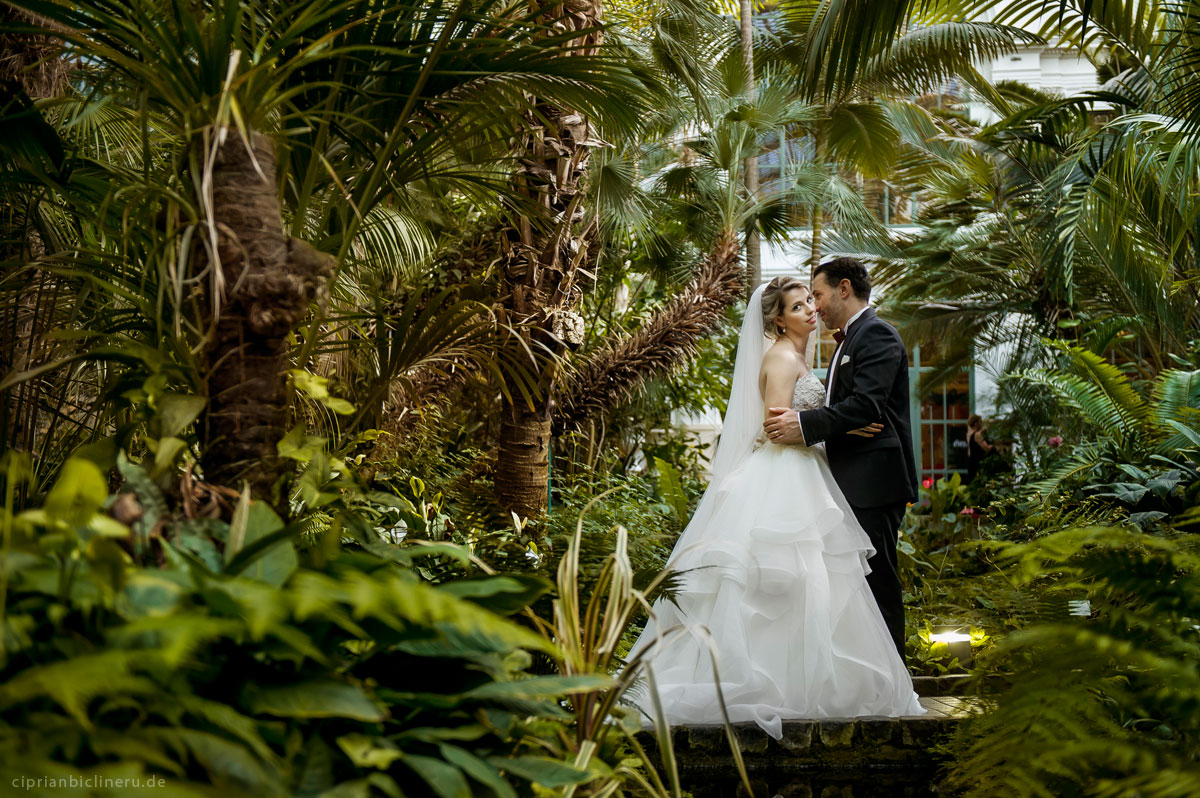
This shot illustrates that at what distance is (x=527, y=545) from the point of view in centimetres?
394

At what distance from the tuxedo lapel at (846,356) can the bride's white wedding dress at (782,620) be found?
40 centimetres

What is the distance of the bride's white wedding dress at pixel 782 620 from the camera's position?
3.35 meters

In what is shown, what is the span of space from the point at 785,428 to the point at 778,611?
32.0 inches

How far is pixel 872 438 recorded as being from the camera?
3877mm

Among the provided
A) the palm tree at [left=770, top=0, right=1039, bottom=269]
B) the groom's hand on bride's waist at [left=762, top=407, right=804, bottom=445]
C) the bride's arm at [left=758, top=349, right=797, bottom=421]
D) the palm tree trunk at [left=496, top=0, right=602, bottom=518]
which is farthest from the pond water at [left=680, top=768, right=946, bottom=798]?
the palm tree at [left=770, top=0, right=1039, bottom=269]

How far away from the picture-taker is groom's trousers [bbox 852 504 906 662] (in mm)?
3742

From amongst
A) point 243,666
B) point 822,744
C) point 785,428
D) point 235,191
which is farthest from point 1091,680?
point 235,191

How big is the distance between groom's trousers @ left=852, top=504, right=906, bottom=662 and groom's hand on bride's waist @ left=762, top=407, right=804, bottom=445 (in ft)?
1.28

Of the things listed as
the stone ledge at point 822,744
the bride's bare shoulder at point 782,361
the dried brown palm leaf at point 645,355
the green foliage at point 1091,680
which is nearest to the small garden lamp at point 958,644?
the stone ledge at point 822,744

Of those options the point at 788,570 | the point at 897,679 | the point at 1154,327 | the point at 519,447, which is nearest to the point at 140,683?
the point at 788,570

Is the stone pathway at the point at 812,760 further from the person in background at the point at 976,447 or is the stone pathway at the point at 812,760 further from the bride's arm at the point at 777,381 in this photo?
the person in background at the point at 976,447

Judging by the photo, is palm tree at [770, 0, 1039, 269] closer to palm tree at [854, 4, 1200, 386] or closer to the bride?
palm tree at [854, 4, 1200, 386]

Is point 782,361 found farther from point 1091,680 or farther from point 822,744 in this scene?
point 1091,680

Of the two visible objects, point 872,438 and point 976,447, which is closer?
point 872,438
